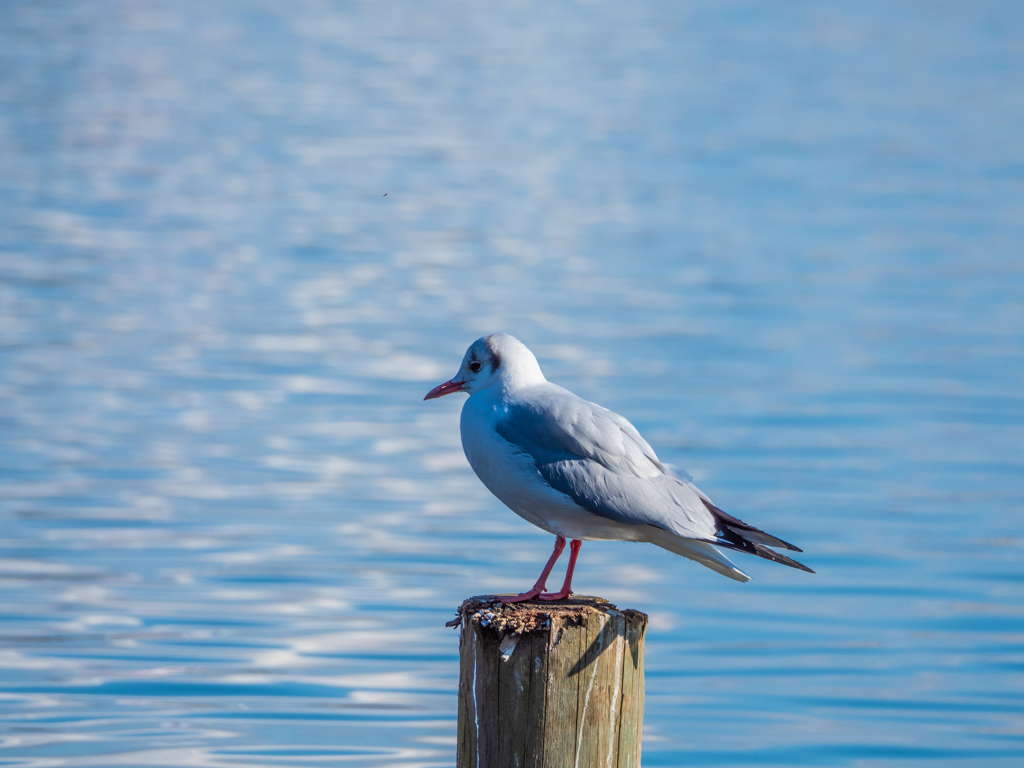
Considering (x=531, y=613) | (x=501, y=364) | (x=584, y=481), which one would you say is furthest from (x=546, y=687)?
(x=501, y=364)

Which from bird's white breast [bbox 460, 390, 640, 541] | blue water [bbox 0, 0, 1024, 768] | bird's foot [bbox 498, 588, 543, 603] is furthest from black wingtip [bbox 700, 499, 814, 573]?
blue water [bbox 0, 0, 1024, 768]

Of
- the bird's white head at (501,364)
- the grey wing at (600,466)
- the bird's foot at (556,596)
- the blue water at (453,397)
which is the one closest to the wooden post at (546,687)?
the bird's foot at (556,596)

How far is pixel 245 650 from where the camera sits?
8.45 meters

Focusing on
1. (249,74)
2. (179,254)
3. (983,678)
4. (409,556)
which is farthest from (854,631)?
(249,74)

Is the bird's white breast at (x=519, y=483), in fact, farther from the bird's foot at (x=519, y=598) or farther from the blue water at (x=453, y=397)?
the blue water at (x=453, y=397)

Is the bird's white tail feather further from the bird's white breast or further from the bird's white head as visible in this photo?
the bird's white head

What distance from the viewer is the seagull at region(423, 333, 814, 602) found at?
15.0ft

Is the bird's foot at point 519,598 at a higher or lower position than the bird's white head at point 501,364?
lower

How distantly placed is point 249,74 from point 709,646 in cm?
3626

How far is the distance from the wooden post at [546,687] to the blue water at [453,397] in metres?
3.05

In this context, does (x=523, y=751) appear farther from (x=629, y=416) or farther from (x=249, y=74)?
(x=249, y=74)

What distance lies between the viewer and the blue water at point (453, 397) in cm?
803

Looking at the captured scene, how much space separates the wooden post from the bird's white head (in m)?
0.83

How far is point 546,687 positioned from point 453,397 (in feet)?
34.7
